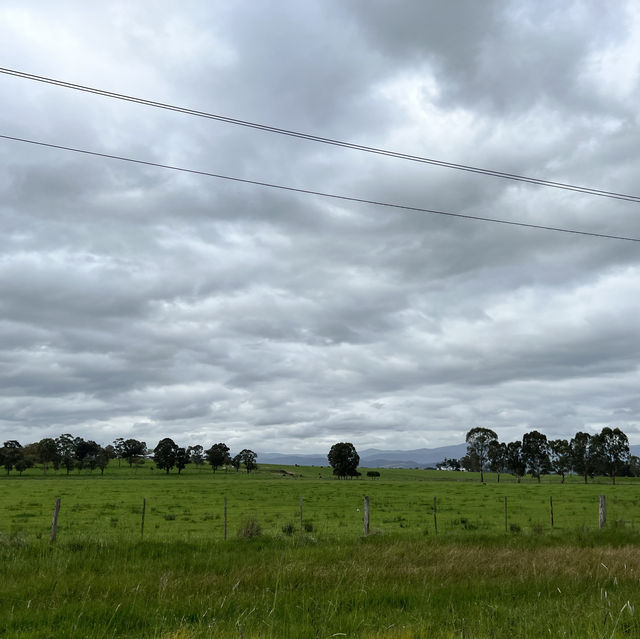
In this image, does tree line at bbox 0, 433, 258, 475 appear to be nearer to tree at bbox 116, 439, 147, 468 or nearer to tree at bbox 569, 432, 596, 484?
tree at bbox 116, 439, 147, 468

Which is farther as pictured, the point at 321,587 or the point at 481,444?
the point at 481,444

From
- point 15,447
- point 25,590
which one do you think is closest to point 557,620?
point 25,590

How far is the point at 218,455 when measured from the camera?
178500 millimetres

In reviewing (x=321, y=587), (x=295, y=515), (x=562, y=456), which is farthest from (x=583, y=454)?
(x=321, y=587)

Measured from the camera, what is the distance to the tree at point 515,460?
162125 millimetres

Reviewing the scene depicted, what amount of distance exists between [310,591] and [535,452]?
16667 centimetres

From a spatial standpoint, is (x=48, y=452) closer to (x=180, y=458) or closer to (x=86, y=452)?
(x=86, y=452)

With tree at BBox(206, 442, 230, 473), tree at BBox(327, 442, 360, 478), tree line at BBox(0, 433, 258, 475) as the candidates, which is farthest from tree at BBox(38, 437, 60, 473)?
tree at BBox(327, 442, 360, 478)

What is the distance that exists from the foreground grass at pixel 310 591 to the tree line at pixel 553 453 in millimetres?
146383

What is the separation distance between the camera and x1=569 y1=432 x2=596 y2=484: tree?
156 meters

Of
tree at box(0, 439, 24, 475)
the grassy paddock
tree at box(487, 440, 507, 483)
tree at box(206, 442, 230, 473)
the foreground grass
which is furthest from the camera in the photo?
tree at box(206, 442, 230, 473)

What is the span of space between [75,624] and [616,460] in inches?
6624

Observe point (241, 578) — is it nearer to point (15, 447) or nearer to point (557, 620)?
point (557, 620)

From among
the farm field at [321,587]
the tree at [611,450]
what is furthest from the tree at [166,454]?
the farm field at [321,587]
